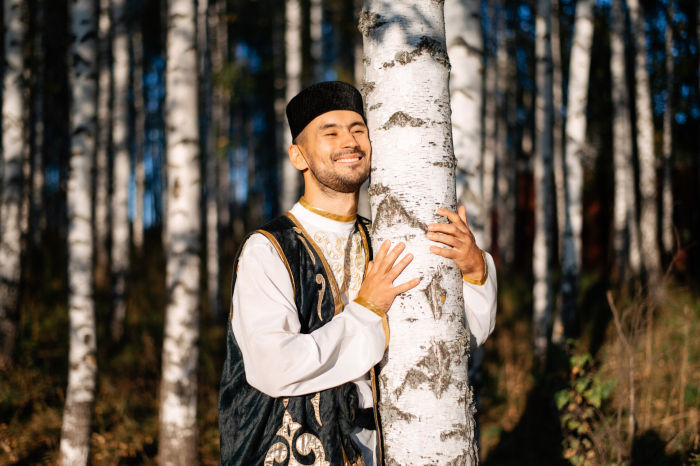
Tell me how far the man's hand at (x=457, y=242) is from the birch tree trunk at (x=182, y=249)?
2.63 meters

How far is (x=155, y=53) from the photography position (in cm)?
1858

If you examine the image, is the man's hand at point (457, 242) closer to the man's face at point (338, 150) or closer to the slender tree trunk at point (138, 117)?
the man's face at point (338, 150)

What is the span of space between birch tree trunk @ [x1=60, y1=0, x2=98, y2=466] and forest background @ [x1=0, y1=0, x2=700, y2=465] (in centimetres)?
6

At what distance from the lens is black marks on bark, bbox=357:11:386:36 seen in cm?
167

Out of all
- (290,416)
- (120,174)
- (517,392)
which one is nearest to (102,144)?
(120,174)

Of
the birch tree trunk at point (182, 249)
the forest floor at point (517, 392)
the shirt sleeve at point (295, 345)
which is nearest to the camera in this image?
the shirt sleeve at point (295, 345)

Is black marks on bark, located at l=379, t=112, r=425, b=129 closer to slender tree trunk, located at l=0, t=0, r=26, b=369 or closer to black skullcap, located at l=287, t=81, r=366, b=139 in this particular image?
black skullcap, located at l=287, t=81, r=366, b=139

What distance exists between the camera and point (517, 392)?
5.59 meters

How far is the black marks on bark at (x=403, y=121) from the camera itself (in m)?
1.59

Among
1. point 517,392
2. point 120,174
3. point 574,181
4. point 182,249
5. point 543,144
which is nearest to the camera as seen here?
point 182,249

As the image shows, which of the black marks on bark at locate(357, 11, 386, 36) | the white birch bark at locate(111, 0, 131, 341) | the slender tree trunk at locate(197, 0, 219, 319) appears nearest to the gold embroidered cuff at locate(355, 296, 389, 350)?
the black marks on bark at locate(357, 11, 386, 36)

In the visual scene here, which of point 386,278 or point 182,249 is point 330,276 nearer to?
point 386,278

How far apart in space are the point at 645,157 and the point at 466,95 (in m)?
7.16

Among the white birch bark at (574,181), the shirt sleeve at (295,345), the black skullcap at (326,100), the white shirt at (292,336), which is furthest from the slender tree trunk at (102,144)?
the shirt sleeve at (295,345)
